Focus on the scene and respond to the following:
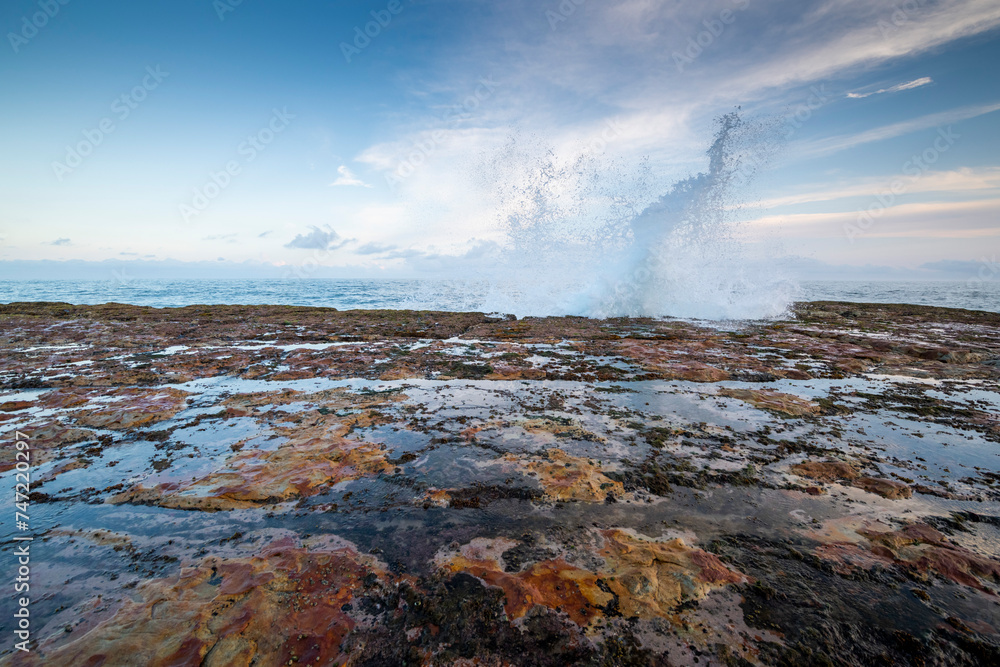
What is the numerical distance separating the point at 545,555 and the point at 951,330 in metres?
28.1

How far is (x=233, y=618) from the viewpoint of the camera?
121 inches

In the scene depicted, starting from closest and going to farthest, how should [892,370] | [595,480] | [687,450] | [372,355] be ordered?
[595,480]
[687,450]
[892,370]
[372,355]

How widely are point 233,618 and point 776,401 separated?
10307 mm

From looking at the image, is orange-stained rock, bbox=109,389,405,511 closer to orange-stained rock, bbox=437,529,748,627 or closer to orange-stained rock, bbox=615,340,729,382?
orange-stained rock, bbox=437,529,748,627

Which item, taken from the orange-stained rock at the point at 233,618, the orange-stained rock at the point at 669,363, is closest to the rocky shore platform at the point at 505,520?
the orange-stained rock at the point at 233,618

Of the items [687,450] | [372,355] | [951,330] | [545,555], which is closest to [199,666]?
[545,555]

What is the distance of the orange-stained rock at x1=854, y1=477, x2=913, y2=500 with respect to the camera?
16.2ft

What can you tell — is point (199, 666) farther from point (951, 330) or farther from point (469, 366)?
point (951, 330)

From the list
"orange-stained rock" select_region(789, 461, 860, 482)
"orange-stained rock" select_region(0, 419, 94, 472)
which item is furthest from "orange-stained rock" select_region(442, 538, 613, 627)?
"orange-stained rock" select_region(0, 419, 94, 472)

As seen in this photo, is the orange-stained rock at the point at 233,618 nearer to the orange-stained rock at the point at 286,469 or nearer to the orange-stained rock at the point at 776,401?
the orange-stained rock at the point at 286,469

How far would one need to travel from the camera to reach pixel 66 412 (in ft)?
24.8

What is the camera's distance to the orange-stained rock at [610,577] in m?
3.26

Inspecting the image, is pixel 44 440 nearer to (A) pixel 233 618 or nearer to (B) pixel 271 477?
(B) pixel 271 477

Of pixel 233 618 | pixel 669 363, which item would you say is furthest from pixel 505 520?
pixel 669 363
